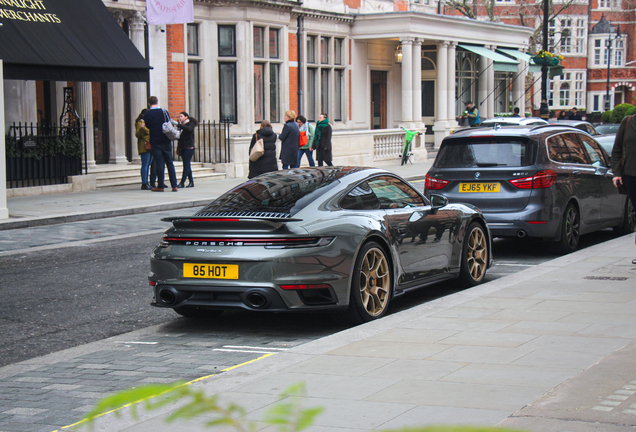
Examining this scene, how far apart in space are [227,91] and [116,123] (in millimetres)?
5841

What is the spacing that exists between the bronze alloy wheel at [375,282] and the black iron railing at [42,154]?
13.0m

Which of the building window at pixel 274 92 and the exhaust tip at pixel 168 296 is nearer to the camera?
the exhaust tip at pixel 168 296

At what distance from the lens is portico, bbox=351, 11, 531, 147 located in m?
32.9

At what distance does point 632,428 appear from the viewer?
3713 millimetres

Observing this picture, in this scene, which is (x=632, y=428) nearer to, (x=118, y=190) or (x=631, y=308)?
(x=631, y=308)

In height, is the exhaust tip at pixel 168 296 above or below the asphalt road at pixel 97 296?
above

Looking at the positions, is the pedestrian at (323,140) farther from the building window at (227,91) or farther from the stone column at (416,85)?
the stone column at (416,85)

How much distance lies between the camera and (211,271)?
22.1ft

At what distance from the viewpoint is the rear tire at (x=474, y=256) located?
8.69 metres

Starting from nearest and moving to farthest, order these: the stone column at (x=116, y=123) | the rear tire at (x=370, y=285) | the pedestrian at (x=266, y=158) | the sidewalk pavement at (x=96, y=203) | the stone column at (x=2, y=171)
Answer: the rear tire at (x=370, y=285), the stone column at (x=2, y=171), the sidewalk pavement at (x=96, y=203), the pedestrian at (x=266, y=158), the stone column at (x=116, y=123)

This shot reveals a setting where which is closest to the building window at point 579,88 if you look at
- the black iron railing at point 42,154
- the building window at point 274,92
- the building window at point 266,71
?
the building window at point 274,92

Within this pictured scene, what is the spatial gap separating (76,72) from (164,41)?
656 centimetres

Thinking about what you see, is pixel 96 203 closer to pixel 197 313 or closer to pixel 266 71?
pixel 197 313

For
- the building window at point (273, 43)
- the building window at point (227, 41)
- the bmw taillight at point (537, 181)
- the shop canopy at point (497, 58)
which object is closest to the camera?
the bmw taillight at point (537, 181)
